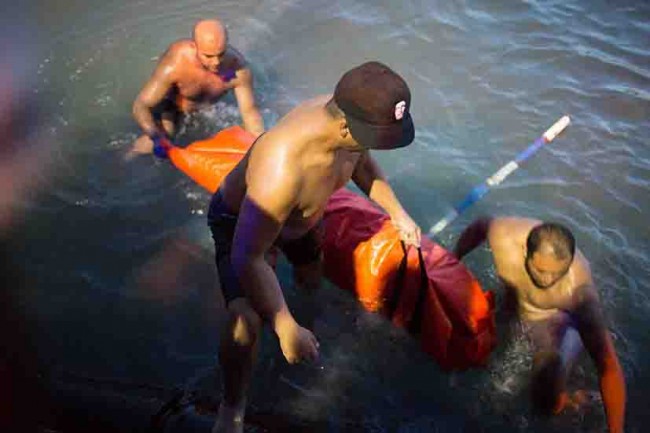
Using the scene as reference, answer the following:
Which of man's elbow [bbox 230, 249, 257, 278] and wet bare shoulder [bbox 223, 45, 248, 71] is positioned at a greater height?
man's elbow [bbox 230, 249, 257, 278]

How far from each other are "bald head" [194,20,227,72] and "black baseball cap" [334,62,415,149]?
2785mm

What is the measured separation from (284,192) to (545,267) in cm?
172

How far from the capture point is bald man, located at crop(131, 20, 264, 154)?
5.41 m

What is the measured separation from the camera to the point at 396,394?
438 centimetres

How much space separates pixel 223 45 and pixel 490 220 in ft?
8.46

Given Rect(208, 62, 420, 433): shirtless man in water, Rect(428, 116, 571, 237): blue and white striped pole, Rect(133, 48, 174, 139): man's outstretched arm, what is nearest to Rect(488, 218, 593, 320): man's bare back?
Rect(428, 116, 571, 237): blue and white striped pole

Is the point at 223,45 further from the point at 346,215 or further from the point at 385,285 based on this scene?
the point at 385,285

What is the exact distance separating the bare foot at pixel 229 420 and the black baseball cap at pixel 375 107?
1.52 meters

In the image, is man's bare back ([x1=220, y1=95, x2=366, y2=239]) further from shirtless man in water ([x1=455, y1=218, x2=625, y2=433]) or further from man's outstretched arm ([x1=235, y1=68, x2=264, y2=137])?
man's outstretched arm ([x1=235, y1=68, x2=264, y2=137])

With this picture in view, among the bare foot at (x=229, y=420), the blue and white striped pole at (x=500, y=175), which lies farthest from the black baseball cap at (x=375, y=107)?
the blue and white striped pole at (x=500, y=175)

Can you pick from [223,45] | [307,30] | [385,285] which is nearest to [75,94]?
[223,45]

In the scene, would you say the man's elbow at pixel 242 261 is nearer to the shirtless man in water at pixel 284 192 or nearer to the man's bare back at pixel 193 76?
the shirtless man in water at pixel 284 192

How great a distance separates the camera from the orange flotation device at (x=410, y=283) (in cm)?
396

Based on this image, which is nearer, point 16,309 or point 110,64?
point 16,309
